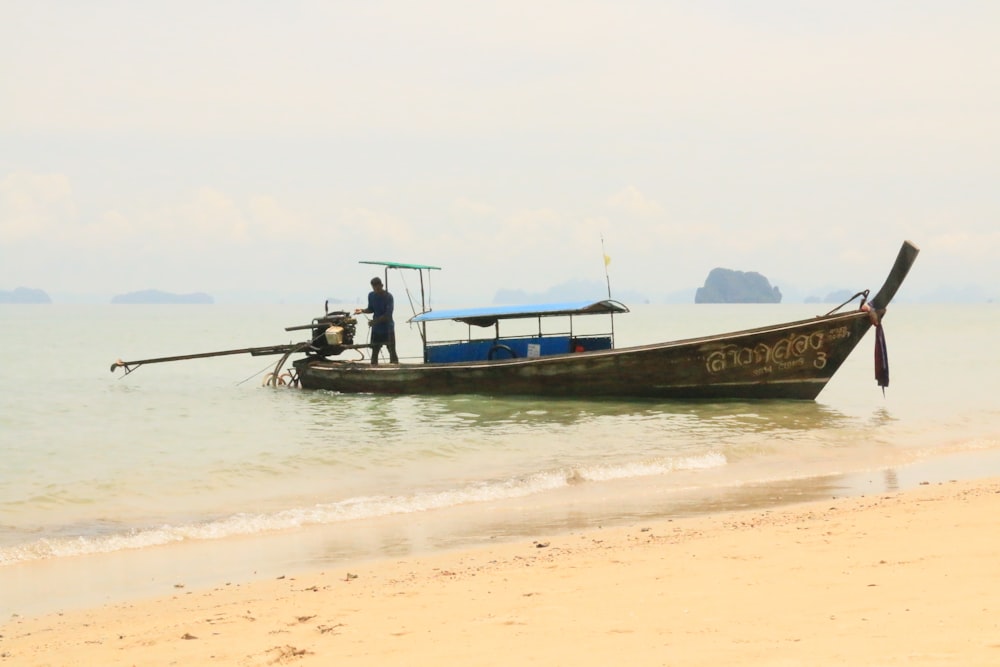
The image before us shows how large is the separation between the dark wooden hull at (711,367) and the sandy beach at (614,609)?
375 inches

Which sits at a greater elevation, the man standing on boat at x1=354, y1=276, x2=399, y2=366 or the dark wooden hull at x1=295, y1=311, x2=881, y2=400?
the man standing on boat at x1=354, y1=276, x2=399, y2=366

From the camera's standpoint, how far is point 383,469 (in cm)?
1188

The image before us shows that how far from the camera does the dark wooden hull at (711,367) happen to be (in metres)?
16.8

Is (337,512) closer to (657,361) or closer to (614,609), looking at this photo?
(614,609)

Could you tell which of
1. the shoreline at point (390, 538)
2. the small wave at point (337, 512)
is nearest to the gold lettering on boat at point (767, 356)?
the small wave at point (337, 512)

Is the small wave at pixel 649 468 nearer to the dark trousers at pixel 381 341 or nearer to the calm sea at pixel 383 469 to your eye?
the calm sea at pixel 383 469

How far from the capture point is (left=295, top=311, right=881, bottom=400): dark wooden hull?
16.8 metres

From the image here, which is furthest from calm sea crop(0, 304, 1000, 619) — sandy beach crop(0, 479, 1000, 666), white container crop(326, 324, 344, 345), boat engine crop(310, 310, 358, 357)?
white container crop(326, 324, 344, 345)

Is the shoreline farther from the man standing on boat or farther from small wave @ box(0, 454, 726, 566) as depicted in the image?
the man standing on boat

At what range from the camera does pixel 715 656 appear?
4059 mm

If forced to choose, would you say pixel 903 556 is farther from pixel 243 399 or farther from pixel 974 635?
pixel 243 399

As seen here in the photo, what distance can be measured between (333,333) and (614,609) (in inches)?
627

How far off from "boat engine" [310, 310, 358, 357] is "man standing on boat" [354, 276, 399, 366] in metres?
1.03

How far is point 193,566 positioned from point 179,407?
1359cm
